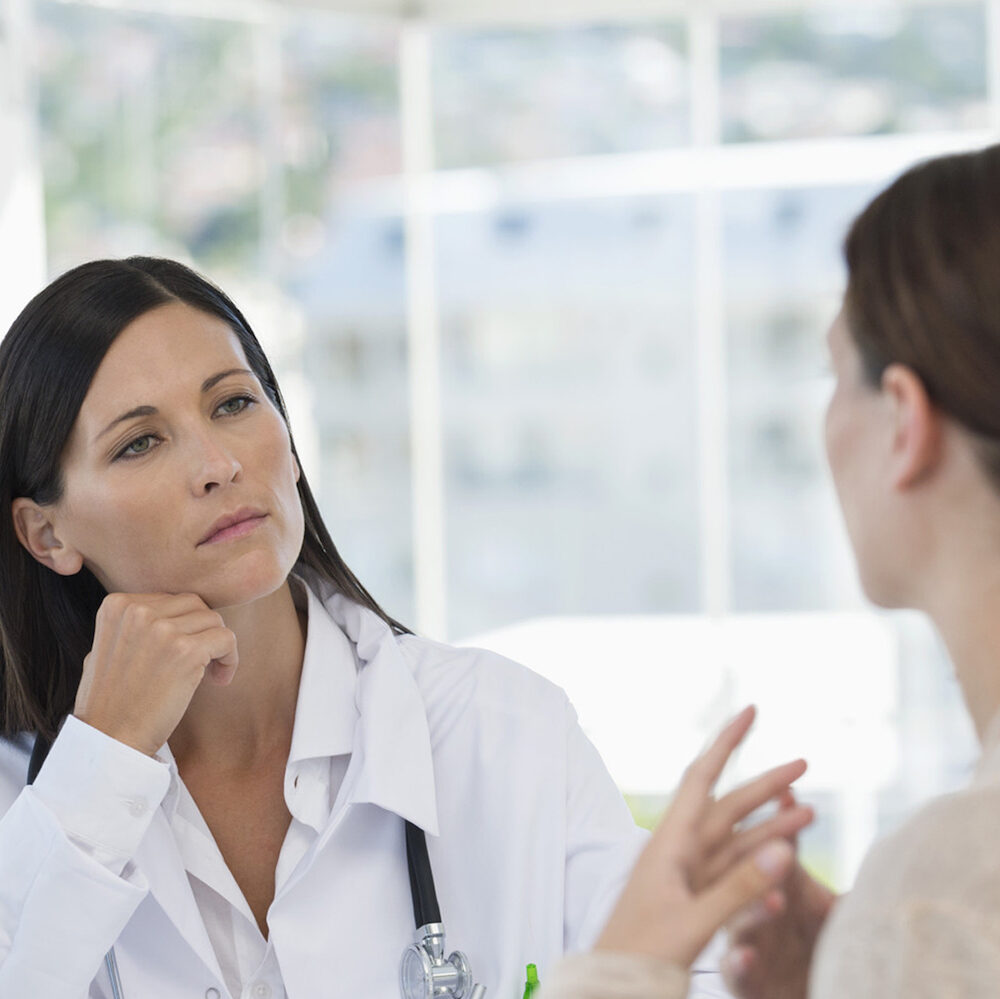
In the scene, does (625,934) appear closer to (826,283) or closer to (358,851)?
(358,851)

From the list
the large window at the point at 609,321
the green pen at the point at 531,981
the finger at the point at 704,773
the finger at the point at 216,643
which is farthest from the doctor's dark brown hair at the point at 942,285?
the large window at the point at 609,321

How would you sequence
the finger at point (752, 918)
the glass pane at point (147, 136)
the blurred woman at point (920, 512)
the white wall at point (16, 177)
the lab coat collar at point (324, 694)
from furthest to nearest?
the glass pane at point (147, 136), the white wall at point (16, 177), the lab coat collar at point (324, 694), the finger at point (752, 918), the blurred woman at point (920, 512)

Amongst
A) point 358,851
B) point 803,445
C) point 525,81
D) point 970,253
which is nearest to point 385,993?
point 358,851

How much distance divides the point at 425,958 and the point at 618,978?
0.63m

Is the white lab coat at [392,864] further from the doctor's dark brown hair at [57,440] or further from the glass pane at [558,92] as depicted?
the glass pane at [558,92]

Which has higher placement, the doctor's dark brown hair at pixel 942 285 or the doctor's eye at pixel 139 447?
the doctor's dark brown hair at pixel 942 285

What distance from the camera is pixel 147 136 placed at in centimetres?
430

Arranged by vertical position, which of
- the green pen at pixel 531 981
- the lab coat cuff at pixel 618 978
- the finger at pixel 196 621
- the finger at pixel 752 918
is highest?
the finger at pixel 196 621

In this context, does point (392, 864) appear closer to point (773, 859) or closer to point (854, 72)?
point (773, 859)

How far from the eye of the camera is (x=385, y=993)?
61.2 inches

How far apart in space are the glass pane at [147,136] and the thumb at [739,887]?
3.54 m

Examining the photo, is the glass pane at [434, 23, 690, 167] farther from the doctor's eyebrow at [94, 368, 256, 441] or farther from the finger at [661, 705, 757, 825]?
the finger at [661, 705, 757, 825]

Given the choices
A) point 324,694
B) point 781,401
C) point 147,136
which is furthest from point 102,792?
point 781,401

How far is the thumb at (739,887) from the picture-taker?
0.90 m
